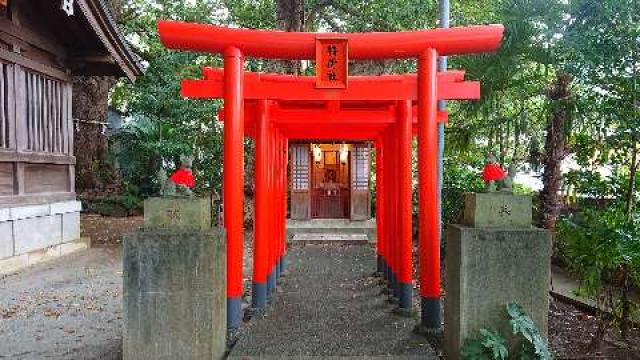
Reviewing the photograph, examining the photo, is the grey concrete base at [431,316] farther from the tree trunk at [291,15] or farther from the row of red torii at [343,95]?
the tree trunk at [291,15]

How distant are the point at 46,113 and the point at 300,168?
7.85m

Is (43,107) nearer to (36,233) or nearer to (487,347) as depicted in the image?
(36,233)

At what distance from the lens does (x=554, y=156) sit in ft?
26.2

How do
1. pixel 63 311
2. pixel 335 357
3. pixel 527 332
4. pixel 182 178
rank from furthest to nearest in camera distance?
pixel 63 311
pixel 335 357
pixel 182 178
pixel 527 332

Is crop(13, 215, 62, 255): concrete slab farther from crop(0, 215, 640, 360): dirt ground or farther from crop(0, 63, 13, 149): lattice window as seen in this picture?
crop(0, 63, 13, 149): lattice window

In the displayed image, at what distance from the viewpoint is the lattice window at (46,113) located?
422 inches

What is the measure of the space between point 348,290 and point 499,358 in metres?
4.06

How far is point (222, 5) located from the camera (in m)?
18.0

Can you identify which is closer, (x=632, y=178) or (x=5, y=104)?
(x=632, y=178)

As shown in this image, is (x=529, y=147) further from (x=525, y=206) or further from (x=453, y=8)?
(x=453, y=8)

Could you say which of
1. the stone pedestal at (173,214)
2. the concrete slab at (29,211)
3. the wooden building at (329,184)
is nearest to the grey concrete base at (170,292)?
the stone pedestal at (173,214)

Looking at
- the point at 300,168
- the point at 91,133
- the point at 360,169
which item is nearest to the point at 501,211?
the point at 360,169

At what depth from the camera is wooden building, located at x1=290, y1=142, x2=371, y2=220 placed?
16.8 meters

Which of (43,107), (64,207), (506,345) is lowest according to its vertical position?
(506,345)
